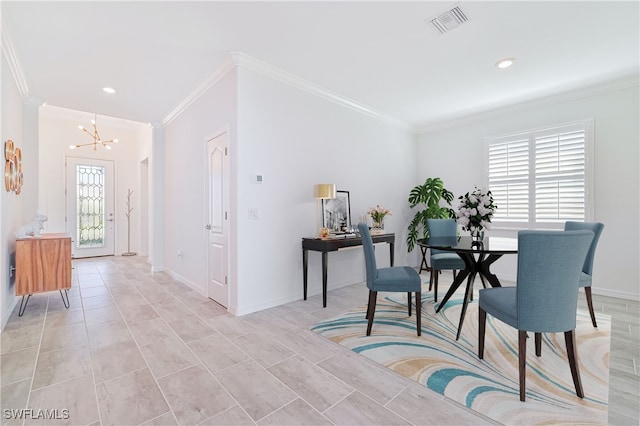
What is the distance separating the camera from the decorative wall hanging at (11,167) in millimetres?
3000

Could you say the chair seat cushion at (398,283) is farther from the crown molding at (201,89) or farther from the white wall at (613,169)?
the white wall at (613,169)

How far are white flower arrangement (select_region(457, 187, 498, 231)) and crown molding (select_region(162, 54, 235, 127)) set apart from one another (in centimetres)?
294

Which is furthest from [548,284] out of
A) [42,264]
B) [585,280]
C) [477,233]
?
[42,264]

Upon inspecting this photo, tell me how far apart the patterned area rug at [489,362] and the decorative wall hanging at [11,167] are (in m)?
3.64

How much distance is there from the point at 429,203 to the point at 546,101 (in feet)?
7.36

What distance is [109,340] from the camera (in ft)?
8.37

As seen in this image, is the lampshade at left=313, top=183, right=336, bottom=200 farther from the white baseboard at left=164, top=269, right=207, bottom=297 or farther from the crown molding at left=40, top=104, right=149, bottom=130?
the crown molding at left=40, top=104, right=149, bottom=130

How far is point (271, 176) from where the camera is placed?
3412mm

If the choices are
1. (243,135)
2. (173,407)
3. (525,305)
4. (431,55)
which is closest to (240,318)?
(173,407)

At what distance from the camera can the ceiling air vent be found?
242 cm

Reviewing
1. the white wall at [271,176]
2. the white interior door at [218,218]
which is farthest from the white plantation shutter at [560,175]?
the white interior door at [218,218]

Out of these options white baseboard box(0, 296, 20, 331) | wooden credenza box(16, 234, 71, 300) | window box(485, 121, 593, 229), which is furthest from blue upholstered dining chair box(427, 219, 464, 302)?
white baseboard box(0, 296, 20, 331)

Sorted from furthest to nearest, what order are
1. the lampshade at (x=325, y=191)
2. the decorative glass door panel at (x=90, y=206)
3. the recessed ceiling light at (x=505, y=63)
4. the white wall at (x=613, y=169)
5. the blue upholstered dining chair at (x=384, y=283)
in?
the decorative glass door panel at (x=90, y=206) → the white wall at (x=613, y=169) → the lampshade at (x=325, y=191) → the recessed ceiling light at (x=505, y=63) → the blue upholstered dining chair at (x=384, y=283)

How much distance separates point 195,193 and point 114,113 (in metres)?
2.19
